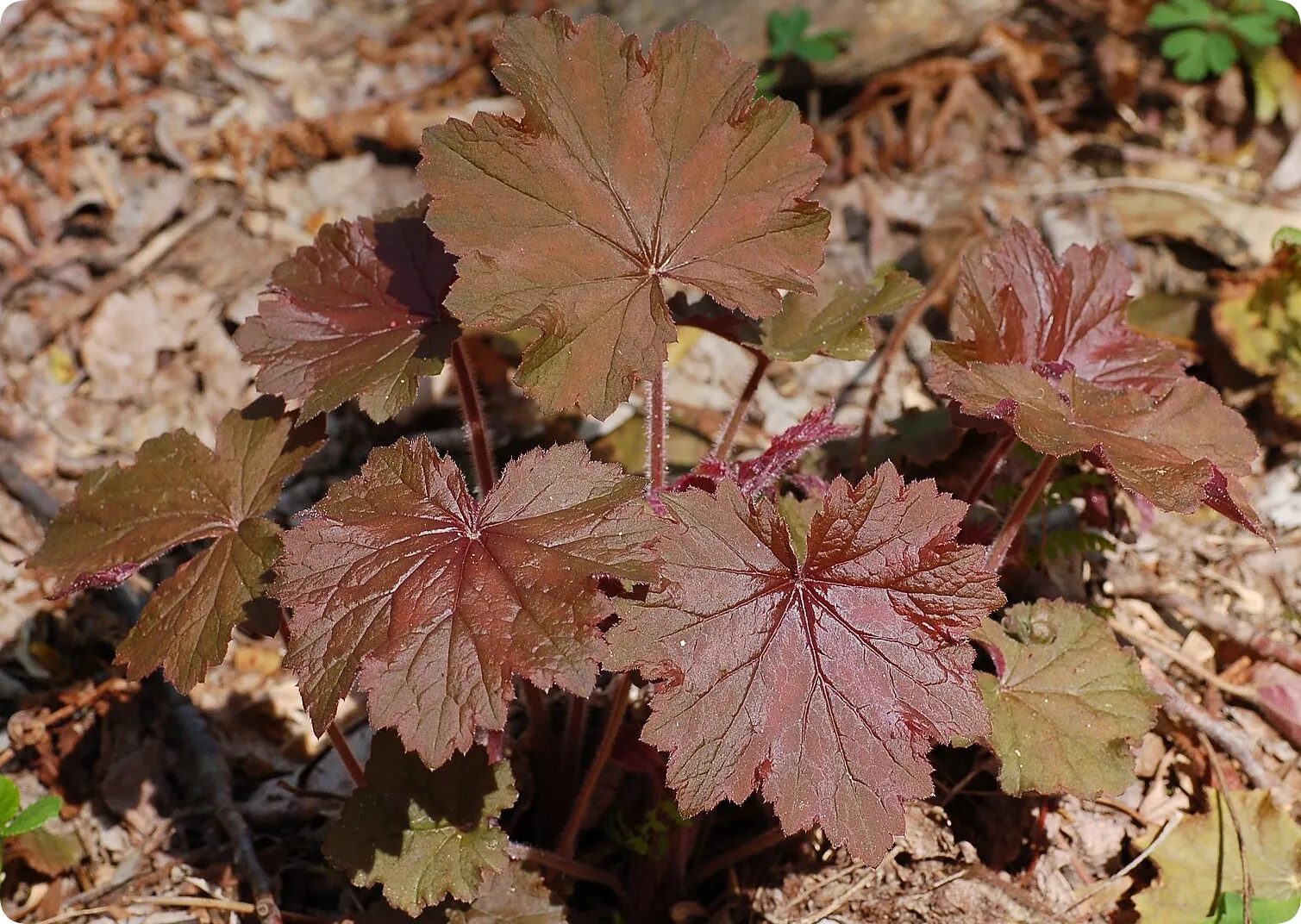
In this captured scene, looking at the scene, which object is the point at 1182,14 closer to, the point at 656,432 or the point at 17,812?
the point at 656,432

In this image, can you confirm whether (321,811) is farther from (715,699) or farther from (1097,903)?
(1097,903)

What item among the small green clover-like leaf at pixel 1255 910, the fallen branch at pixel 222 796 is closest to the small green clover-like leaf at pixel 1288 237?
the small green clover-like leaf at pixel 1255 910

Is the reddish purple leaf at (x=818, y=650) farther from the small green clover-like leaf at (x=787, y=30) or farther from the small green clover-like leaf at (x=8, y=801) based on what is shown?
the small green clover-like leaf at (x=787, y=30)

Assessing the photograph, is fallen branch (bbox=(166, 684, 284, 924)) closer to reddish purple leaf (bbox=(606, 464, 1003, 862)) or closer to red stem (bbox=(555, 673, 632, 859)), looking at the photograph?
red stem (bbox=(555, 673, 632, 859))

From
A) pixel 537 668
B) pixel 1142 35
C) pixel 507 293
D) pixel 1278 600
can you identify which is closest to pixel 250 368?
pixel 507 293

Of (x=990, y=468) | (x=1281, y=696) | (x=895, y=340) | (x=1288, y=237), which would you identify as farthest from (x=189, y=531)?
(x=1288, y=237)

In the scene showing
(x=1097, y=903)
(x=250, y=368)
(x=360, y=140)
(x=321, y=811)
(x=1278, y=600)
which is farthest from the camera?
(x=360, y=140)
